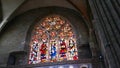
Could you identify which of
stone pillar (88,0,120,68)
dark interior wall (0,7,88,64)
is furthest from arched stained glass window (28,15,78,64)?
stone pillar (88,0,120,68)

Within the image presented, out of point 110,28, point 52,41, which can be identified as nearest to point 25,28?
point 52,41

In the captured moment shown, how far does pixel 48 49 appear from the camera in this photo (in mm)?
11359

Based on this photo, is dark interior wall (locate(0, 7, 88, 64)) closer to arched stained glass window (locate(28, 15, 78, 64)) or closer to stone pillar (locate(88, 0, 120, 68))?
arched stained glass window (locate(28, 15, 78, 64))

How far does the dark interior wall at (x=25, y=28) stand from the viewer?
11.5m

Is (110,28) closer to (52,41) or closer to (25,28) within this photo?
(52,41)

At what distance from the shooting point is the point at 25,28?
41.1 feet

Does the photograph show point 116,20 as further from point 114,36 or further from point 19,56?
point 19,56

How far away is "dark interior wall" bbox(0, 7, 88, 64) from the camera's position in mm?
11516

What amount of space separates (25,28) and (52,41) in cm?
202

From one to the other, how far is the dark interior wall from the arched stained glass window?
0.35 m

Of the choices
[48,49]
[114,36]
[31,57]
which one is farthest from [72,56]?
[114,36]

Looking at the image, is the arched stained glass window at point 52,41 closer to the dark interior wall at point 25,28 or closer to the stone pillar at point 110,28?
the dark interior wall at point 25,28

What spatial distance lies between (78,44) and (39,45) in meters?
2.27

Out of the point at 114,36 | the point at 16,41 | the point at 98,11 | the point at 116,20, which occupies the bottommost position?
the point at 114,36
